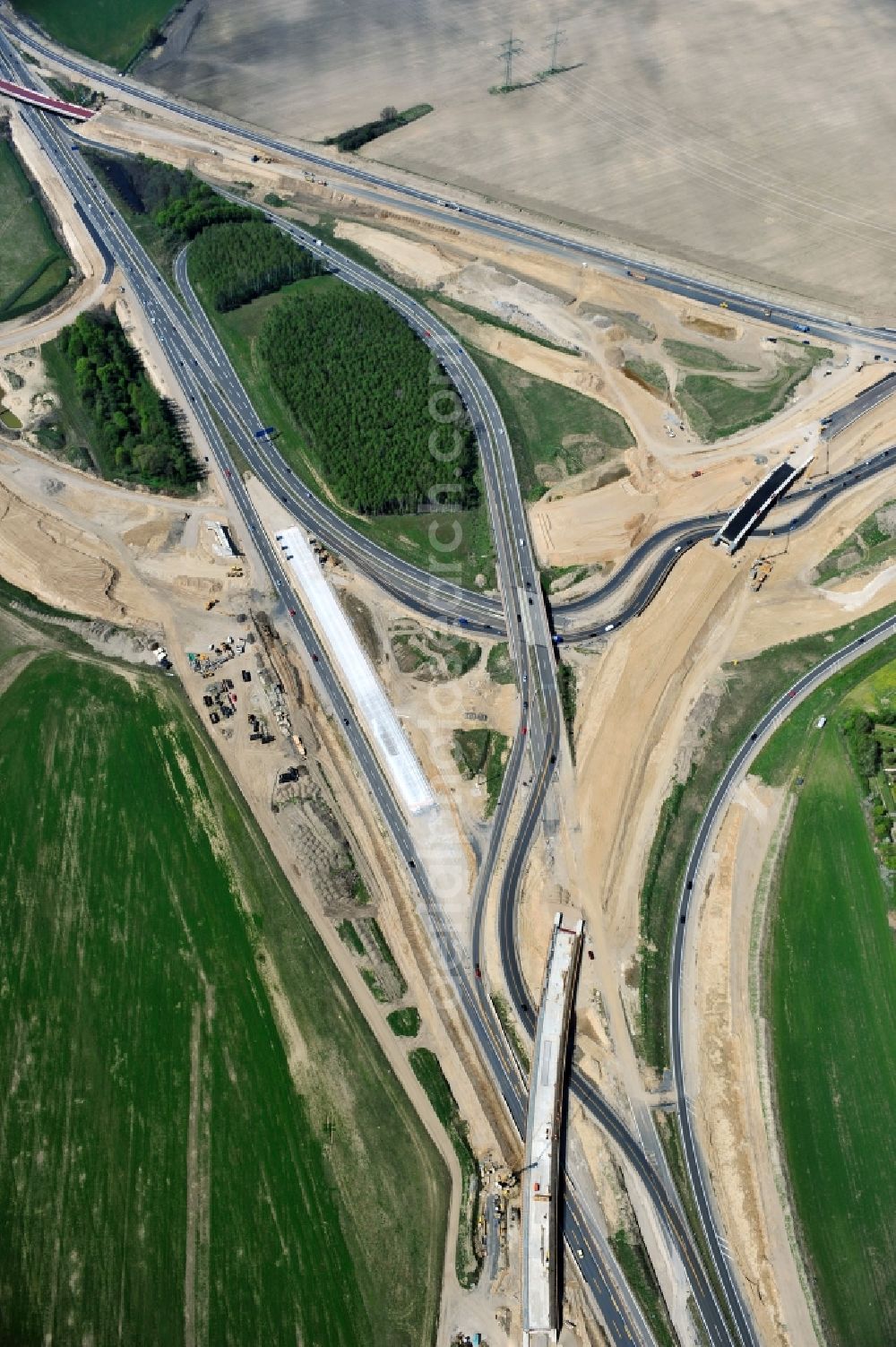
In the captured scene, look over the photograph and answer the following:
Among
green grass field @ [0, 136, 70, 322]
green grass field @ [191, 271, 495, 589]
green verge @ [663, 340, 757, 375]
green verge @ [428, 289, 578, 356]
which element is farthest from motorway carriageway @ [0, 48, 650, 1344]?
green verge @ [663, 340, 757, 375]

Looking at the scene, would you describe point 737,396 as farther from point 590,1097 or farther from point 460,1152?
point 460,1152

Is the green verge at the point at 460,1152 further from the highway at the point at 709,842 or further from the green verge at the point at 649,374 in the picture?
the green verge at the point at 649,374

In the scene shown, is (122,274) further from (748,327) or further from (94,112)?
(748,327)

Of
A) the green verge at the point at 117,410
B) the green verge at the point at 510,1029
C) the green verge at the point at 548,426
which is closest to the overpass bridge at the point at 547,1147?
the green verge at the point at 510,1029

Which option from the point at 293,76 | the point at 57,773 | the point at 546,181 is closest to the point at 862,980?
the point at 57,773

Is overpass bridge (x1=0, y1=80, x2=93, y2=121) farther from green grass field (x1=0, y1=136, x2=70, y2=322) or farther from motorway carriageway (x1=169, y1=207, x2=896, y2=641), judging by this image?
motorway carriageway (x1=169, y1=207, x2=896, y2=641)

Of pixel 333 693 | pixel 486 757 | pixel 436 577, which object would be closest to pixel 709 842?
pixel 486 757
